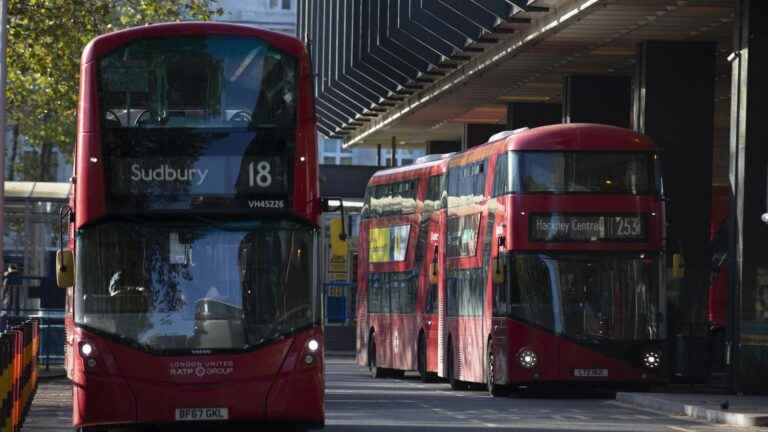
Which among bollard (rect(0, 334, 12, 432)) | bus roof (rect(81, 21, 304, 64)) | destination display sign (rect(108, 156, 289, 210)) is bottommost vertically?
bollard (rect(0, 334, 12, 432))

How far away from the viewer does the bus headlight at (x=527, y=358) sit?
29875 millimetres

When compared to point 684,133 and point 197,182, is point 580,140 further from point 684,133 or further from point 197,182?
point 197,182

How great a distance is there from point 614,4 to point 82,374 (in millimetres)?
15619

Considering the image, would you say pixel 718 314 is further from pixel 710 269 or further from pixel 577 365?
pixel 577 365

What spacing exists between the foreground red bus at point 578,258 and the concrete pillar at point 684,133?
6.47 meters

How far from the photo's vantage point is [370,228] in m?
40.2

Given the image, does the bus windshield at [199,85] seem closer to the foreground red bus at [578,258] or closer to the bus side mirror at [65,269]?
the bus side mirror at [65,269]

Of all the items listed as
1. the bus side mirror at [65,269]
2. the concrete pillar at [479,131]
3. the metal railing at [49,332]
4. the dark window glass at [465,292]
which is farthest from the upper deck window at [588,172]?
the concrete pillar at [479,131]

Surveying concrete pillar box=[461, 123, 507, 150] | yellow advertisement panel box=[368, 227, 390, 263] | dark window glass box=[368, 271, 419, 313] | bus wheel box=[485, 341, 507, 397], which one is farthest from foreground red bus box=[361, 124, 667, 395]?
concrete pillar box=[461, 123, 507, 150]

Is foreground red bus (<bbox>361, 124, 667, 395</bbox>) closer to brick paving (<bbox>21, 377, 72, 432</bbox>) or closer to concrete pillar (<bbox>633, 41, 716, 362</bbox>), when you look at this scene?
brick paving (<bbox>21, 377, 72, 432</bbox>)

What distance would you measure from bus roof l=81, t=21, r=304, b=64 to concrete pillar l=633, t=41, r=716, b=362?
1738 centimetres

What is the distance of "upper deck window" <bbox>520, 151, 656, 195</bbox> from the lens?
29469 mm

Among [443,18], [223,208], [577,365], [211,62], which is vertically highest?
[443,18]

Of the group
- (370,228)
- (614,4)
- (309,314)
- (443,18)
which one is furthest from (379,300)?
(309,314)
